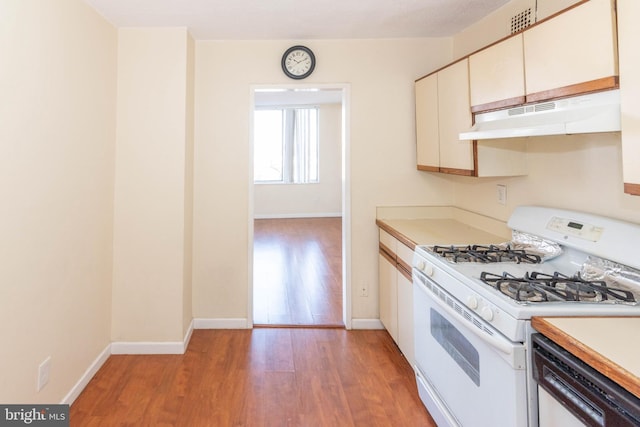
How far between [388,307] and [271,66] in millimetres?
2190

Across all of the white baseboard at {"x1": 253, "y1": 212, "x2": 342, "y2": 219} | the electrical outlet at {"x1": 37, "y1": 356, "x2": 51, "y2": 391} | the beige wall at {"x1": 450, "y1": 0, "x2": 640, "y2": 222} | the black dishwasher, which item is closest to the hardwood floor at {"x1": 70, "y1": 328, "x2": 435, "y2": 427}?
the electrical outlet at {"x1": 37, "y1": 356, "x2": 51, "y2": 391}

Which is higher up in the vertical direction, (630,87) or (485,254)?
(630,87)

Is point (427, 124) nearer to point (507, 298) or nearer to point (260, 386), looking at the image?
point (507, 298)

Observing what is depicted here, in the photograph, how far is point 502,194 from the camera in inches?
93.9

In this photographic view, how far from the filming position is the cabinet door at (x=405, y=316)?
229 cm

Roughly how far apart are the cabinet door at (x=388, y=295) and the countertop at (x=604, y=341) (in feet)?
4.89

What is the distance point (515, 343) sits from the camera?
119 centimetres

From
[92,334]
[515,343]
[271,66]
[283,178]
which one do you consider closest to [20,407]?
[92,334]

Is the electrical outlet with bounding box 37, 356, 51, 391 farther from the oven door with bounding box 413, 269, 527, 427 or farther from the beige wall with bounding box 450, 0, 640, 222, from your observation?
the beige wall with bounding box 450, 0, 640, 222

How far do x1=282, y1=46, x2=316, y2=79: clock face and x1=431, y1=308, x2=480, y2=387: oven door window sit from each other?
6.99 feet

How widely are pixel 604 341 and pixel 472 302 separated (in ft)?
1.48

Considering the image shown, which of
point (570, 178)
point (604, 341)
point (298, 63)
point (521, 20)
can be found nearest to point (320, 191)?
point (298, 63)

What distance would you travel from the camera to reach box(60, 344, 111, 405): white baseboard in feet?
6.70

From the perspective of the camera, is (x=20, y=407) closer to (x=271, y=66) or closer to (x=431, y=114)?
(x=271, y=66)
